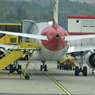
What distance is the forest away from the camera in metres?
69.4

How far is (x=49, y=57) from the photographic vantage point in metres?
24.1

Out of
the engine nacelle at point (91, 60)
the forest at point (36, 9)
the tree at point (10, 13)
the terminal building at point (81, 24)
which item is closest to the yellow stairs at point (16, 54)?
the engine nacelle at point (91, 60)

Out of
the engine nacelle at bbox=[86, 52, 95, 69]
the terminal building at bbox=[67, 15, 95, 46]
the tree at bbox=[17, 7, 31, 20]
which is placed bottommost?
the engine nacelle at bbox=[86, 52, 95, 69]

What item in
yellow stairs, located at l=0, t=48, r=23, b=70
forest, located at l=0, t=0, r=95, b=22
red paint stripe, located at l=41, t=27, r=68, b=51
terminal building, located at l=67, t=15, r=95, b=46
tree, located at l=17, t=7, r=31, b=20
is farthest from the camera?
tree, located at l=17, t=7, r=31, b=20

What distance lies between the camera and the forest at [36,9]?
69375 millimetres

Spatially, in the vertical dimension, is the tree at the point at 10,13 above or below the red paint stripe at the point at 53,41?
above

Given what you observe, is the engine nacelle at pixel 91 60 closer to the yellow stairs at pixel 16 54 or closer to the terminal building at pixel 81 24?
the yellow stairs at pixel 16 54

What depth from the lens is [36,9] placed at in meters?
70.6

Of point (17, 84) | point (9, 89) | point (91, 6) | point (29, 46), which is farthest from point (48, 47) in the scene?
point (91, 6)

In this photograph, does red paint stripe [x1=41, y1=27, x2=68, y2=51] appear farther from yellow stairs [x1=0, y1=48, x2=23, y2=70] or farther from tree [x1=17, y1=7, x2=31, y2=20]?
tree [x1=17, y1=7, x2=31, y2=20]

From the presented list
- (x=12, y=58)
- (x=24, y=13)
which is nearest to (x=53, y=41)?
(x=12, y=58)

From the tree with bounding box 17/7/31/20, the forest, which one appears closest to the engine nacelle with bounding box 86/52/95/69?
the forest

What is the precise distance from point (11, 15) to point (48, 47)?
57042mm

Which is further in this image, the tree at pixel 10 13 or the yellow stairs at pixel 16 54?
the tree at pixel 10 13
